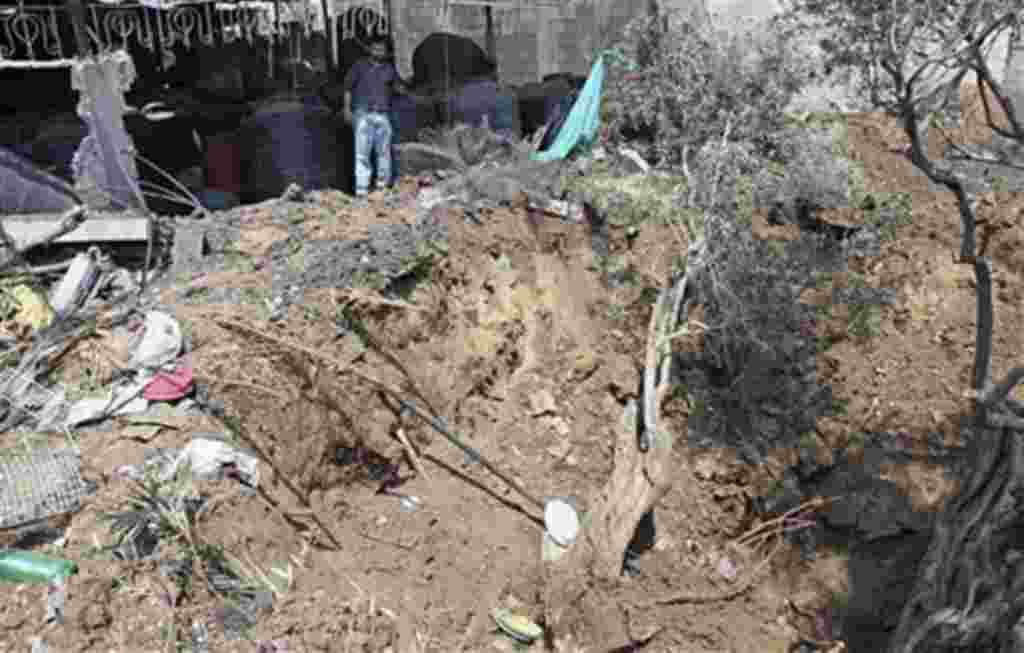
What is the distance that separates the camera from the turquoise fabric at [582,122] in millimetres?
9566

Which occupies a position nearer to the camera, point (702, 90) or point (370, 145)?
point (370, 145)

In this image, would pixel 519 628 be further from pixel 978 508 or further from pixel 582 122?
pixel 582 122

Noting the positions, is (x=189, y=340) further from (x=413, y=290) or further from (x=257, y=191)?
(x=257, y=191)

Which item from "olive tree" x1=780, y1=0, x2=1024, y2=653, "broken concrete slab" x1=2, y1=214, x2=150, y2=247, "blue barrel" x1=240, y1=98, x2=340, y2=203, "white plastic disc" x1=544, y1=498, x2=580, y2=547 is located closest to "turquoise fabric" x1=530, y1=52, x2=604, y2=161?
"blue barrel" x1=240, y1=98, x2=340, y2=203

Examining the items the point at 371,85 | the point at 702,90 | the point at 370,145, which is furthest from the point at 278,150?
the point at 702,90

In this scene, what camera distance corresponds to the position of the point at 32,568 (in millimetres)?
4012

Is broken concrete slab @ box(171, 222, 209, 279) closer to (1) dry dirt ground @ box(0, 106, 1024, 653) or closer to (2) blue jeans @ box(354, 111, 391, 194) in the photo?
(1) dry dirt ground @ box(0, 106, 1024, 653)

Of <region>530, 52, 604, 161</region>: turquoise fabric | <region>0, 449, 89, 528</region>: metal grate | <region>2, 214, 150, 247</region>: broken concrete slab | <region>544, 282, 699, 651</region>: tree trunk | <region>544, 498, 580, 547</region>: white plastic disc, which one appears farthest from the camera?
<region>530, 52, 604, 161</region>: turquoise fabric

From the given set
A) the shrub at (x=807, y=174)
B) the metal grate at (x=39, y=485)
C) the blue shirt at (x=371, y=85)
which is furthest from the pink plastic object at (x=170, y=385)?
the shrub at (x=807, y=174)

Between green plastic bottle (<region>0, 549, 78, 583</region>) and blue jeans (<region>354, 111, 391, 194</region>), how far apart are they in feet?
17.9

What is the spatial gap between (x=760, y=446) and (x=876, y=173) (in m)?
4.60

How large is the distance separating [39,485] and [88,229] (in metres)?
3.08

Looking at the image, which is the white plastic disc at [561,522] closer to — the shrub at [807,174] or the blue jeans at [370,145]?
the shrub at [807,174]

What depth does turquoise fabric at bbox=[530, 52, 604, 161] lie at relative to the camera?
377 inches
